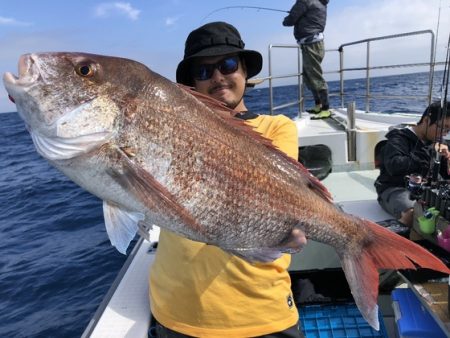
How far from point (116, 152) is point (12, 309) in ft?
17.9

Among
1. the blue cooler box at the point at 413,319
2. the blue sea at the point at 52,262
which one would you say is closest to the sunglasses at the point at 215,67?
the blue sea at the point at 52,262

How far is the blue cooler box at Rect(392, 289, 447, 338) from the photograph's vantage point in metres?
2.52

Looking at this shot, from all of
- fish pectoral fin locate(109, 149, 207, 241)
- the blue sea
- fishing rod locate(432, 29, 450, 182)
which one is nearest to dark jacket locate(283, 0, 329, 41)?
the blue sea

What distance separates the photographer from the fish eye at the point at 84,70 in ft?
4.44

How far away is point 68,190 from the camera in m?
12.6

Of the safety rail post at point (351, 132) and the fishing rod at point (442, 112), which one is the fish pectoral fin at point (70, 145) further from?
the safety rail post at point (351, 132)

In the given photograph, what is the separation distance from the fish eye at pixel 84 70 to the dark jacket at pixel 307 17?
6735 mm

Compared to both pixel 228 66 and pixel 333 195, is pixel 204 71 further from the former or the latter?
pixel 333 195

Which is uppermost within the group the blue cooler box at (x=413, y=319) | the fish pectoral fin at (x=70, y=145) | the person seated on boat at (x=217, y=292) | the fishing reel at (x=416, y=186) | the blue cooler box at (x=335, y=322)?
the fish pectoral fin at (x=70, y=145)

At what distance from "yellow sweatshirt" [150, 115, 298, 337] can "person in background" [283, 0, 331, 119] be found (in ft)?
21.1

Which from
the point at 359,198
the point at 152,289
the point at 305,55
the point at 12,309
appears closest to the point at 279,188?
the point at 152,289

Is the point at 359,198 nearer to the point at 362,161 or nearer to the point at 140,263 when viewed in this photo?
the point at 362,161

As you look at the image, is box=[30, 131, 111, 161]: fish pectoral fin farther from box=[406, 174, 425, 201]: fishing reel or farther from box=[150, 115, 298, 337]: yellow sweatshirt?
box=[406, 174, 425, 201]: fishing reel

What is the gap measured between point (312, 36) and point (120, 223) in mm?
6984
